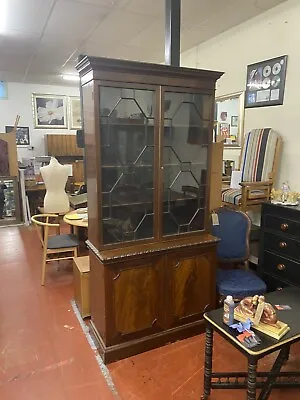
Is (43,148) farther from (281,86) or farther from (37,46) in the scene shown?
(281,86)

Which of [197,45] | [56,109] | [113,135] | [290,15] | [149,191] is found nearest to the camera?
[113,135]

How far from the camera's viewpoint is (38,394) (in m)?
2.06

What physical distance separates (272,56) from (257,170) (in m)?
1.26

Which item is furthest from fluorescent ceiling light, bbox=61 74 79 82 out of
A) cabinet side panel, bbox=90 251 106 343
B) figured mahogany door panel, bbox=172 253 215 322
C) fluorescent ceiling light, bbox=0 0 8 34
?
figured mahogany door panel, bbox=172 253 215 322

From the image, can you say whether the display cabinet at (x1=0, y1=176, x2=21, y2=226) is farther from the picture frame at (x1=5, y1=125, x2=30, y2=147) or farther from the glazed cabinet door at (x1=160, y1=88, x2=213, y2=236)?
the glazed cabinet door at (x1=160, y1=88, x2=213, y2=236)

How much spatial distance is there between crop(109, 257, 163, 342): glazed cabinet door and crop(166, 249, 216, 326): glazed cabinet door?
0.11 meters

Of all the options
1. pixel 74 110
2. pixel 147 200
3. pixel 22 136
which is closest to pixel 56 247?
pixel 147 200

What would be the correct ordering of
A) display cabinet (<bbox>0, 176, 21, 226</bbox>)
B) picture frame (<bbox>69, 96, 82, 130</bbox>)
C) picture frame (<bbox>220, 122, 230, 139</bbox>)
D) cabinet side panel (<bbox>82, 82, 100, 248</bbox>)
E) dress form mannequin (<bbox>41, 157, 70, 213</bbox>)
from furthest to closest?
1. picture frame (<bbox>69, 96, 82, 130</bbox>)
2. display cabinet (<bbox>0, 176, 21, 226</bbox>)
3. dress form mannequin (<bbox>41, 157, 70, 213</bbox>)
4. picture frame (<bbox>220, 122, 230, 139</bbox>)
5. cabinet side panel (<bbox>82, 82, 100, 248</bbox>)

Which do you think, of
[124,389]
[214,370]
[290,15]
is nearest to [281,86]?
[290,15]

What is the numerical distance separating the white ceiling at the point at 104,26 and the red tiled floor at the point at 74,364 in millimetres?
3100

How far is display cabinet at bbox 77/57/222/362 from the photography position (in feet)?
7.39

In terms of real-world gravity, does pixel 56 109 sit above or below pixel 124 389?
above

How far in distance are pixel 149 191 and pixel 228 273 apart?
1171mm

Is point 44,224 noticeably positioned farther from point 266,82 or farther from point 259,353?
point 266,82
